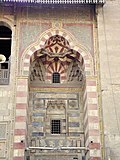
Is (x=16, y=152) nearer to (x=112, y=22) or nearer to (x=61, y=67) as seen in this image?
(x=61, y=67)

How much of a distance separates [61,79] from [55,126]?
7.23 feet

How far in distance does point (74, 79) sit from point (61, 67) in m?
0.82

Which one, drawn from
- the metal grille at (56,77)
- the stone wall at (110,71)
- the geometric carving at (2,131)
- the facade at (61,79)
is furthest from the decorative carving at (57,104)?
the geometric carving at (2,131)

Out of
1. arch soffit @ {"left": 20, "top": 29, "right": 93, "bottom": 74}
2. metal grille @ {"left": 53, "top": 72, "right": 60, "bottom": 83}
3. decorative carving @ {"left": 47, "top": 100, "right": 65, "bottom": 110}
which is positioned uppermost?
arch soffit @ {"left": 20, "top": 29, "right": 93, "bottom": 74}

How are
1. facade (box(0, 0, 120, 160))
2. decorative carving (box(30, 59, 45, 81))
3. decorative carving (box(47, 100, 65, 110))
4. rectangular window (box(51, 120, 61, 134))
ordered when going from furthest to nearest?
decorative carving (box(30, 59, 45, 81)) < decorative carving (box(47, 100, 65, 110)) < rectangular window (box(51, 120, 61, 134)) < facade (box(0, 0, 120, 160))

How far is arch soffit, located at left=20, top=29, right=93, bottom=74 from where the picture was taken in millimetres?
13070

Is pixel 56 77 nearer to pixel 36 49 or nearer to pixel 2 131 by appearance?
pixel 36 49

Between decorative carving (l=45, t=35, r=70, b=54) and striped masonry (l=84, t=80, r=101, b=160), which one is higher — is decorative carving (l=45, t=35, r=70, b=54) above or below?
above

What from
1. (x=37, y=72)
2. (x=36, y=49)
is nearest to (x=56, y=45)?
(x=36, y=49)

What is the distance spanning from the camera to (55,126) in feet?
45.1

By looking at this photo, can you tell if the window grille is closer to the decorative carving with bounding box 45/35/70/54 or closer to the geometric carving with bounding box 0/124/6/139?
the decorative carving with bounding box 45/35/70/54

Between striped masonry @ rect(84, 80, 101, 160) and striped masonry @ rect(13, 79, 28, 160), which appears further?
striped masonry @ rect(84, 80, 101, 160)

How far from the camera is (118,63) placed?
42.6ft

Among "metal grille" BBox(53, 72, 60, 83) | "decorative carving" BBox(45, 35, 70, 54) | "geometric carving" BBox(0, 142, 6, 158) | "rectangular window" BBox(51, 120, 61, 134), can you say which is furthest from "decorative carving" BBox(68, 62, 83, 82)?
"geometric carving" BBox(0, 142, 6, 158)
